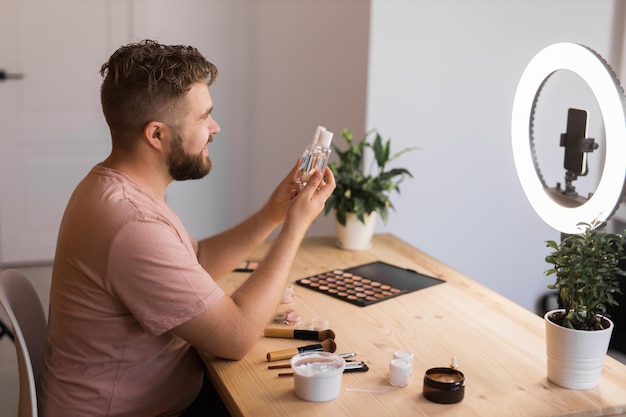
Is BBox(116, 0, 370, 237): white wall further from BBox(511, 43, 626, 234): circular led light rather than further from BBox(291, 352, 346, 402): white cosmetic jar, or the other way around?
BBox(291, 352, 346, 402): white cosmetic jar

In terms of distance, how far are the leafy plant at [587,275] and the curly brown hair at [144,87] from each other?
0.81 metres

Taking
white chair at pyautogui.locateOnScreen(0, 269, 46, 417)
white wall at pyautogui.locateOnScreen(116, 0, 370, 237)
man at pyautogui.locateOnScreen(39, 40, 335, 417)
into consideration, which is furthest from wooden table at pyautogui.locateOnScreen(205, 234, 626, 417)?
white wall at pyautogui.locateOnScreen(116, 0, 370, 237)

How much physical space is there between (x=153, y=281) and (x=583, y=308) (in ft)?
2.61

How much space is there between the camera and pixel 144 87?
62.5 inches

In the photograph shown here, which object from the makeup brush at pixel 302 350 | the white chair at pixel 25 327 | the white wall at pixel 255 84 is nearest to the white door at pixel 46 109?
the white wall at pixel 255 84

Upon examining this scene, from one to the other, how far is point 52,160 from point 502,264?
A: 2268 mm

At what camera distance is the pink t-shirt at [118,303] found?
1.47 metres

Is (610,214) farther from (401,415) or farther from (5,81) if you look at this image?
(5,81)

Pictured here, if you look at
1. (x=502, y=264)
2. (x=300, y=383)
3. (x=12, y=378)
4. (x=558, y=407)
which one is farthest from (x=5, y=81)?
(x=558, y=407)

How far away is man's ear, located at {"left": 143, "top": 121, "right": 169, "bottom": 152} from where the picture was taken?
1.60 meters

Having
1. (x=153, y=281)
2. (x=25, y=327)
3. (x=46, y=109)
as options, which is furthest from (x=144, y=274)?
(x=46, y=109)

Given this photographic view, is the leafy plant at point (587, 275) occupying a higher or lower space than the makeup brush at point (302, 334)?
higher

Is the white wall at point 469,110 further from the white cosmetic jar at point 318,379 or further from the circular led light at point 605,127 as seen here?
the white cosmetic jar at point 318,379

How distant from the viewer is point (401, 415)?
1367 millimetres
